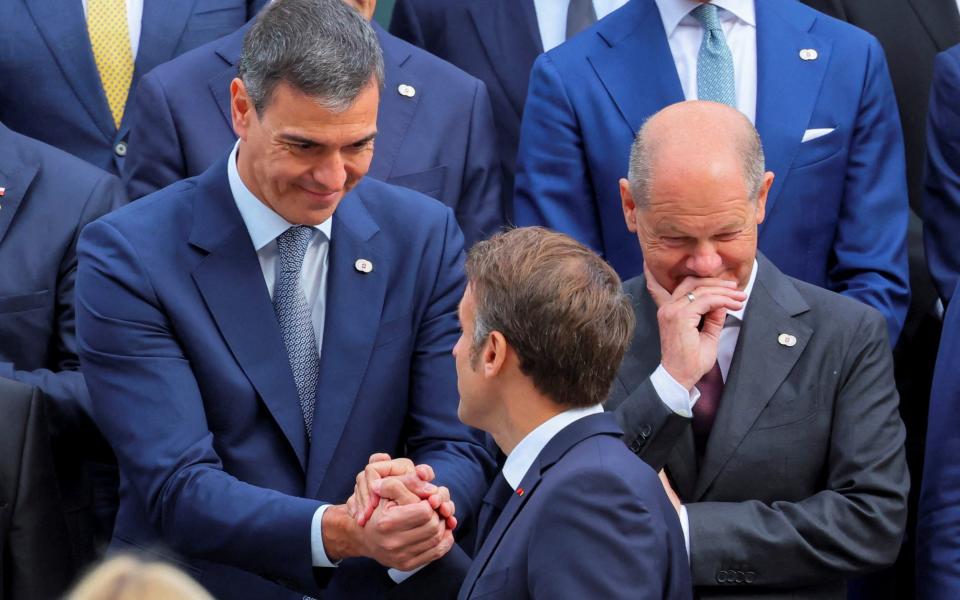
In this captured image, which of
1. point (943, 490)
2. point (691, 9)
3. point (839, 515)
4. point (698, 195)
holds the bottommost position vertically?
point (943, 490)

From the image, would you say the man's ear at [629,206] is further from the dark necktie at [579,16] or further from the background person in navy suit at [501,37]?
the dark necktie at [579,16]

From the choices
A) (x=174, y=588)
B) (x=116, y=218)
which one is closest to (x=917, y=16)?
(x=116, y=218)

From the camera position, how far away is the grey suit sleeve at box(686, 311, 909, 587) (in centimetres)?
406

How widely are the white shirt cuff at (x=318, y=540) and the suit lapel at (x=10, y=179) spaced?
155 cm

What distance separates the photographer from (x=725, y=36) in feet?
16.8

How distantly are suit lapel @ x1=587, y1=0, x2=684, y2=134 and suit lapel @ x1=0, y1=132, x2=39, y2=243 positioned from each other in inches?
66.6

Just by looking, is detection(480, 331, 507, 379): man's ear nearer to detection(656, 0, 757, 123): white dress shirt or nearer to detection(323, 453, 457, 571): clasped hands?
detection(323, 453, 457, 571): clasped hands

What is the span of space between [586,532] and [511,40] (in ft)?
8.68

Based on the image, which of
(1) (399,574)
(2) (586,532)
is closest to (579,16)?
(1) (399,574)

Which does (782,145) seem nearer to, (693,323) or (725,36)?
(725,36)

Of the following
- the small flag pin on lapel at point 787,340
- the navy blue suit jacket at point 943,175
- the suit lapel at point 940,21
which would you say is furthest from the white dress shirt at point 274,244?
the suit lapel at point 940,21

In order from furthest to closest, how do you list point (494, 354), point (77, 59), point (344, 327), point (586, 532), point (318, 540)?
point (77, 59), point (344, 327), point (318, 540), point (494, 354), point (586, 532)

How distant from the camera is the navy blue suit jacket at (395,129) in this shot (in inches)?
195

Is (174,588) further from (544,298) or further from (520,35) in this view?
(520,35)
